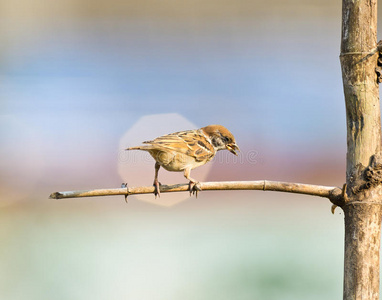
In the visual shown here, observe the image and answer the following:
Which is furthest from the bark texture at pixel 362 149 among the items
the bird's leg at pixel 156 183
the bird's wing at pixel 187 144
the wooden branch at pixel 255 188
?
the bird's wing at pixel 187 144

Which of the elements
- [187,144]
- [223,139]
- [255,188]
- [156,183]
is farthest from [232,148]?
[255,188]

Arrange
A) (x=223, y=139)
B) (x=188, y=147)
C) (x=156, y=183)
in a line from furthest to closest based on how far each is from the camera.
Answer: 1. (x=223, y=139)
2. (x=188, y=147)
3. (x=156, y=183)

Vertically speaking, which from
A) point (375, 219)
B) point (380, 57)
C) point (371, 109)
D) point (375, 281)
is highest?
point (380, 57)

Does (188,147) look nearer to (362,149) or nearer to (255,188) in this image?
(255,188)

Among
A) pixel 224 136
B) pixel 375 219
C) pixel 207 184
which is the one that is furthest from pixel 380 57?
pixel 224 136

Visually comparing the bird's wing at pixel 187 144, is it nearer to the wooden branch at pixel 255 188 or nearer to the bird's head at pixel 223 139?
the bird's head at pixel 223 139

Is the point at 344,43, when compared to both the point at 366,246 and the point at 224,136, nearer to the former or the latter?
the point at 366,246

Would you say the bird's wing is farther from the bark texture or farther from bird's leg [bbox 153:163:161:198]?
the bark texture
